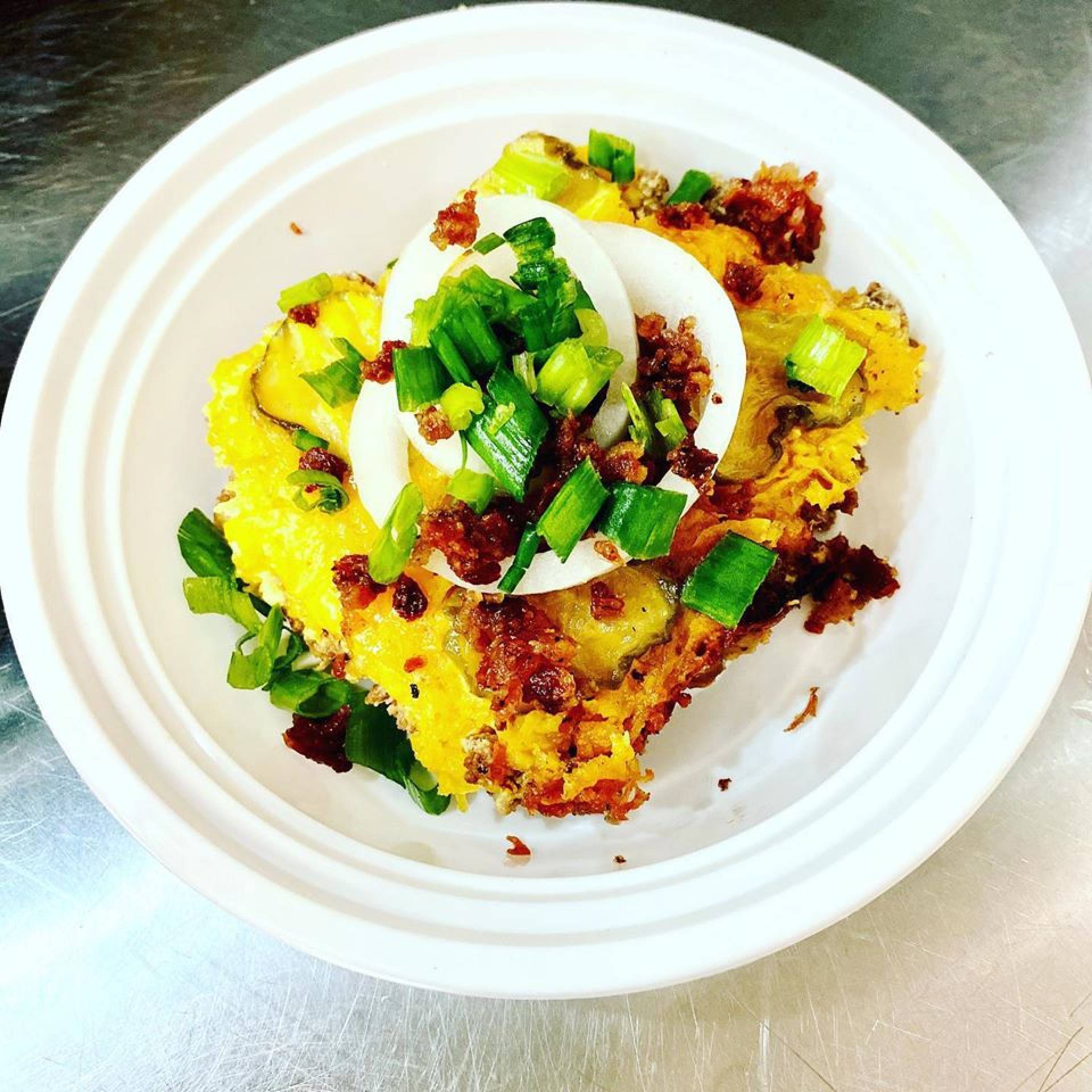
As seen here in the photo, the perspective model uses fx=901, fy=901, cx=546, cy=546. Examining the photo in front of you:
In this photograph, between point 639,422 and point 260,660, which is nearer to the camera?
point 639,422

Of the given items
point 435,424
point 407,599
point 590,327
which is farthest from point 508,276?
point 407,599

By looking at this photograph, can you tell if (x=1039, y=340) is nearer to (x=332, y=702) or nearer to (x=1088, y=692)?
(x=1088, y=692)

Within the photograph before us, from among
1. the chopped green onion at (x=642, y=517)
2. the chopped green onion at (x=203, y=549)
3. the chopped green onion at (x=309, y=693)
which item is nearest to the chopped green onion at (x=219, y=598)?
the chopped green onion at (x=203, y=549)

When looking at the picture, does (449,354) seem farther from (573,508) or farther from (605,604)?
(605,604)

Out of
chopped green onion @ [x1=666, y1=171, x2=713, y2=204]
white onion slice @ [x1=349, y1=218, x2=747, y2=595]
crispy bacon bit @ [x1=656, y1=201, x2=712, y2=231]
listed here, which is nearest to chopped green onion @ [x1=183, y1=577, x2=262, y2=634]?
white onion slice @ [x1=349, y1=218, x2=747, y2=595]

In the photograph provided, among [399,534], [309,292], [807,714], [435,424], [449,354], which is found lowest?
[807,714]

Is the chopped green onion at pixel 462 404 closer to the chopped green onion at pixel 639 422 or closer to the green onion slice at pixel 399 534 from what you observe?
the green onion slice at pixel 399 534

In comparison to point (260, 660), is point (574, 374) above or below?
above

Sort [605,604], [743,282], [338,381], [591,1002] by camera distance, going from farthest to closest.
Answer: [591,1002], [743,282], [338,381], [605,604]

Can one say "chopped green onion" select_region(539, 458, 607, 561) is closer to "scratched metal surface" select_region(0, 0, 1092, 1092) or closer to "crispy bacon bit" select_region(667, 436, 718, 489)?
"crispy bacon bit" select_region(667, 436, 718, 489)
